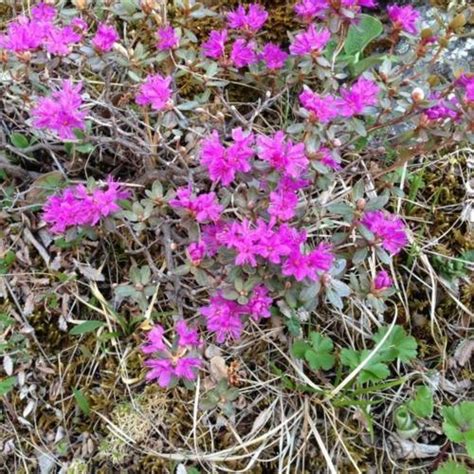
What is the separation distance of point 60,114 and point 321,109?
0.58 meters

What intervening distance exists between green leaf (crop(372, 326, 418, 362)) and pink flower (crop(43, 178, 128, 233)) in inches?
28.3

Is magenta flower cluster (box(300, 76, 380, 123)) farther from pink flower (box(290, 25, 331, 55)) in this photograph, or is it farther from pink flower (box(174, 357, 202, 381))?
pink flower (box(174, 357, 202, 381))

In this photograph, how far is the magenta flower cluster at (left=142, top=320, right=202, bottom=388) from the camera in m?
1.43

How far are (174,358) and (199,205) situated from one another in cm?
33

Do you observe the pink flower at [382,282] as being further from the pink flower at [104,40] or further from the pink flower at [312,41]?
the pink flower at [104,40]

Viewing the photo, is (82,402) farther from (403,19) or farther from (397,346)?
(403,19)

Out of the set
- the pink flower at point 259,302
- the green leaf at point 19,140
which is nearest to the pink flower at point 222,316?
the pink flower at point 259,302

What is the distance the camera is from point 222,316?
1466mm

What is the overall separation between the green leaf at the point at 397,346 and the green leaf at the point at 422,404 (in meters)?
0.08

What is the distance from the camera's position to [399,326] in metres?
1.66

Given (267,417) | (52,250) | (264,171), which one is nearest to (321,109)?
(264,171)

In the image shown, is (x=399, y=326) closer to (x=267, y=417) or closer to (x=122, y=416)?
(x=267, y=417)

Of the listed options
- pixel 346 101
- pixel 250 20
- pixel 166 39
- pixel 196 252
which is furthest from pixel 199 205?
pixel 250 20

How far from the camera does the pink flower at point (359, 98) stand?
4.93 feet
